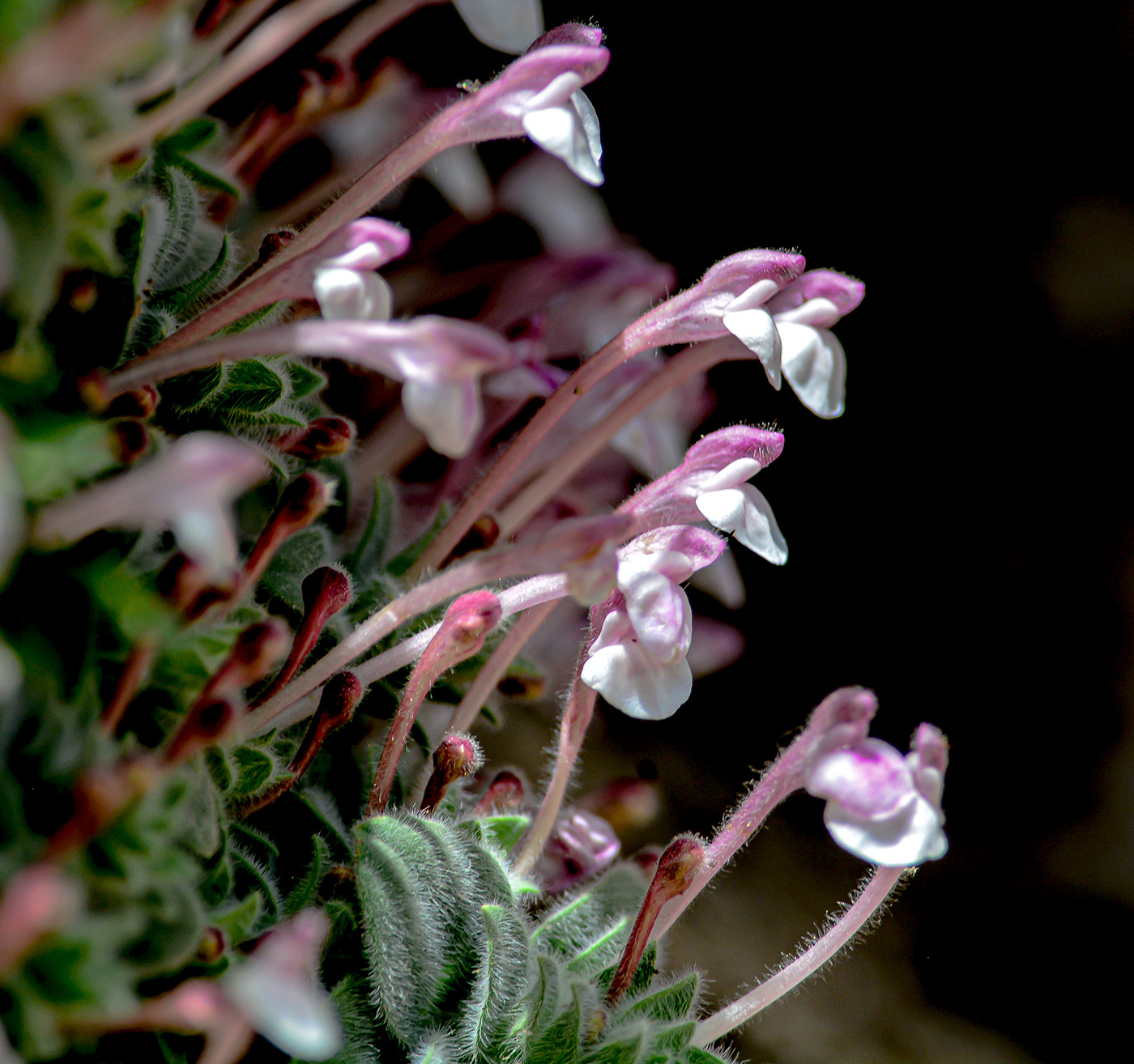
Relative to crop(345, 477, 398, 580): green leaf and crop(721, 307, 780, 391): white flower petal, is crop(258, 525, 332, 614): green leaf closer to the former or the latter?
crop(345, 477, 398, 580): green leaf

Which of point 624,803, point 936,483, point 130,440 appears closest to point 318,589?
point 130,440

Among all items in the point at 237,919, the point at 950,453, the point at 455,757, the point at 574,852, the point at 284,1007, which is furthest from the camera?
the point at 950,453

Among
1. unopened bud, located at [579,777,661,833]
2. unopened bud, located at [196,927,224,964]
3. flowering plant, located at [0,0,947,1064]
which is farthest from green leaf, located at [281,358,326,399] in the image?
unopened bud, located at [579,777,661,833]

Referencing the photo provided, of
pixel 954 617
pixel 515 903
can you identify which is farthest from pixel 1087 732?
pixel 515 903

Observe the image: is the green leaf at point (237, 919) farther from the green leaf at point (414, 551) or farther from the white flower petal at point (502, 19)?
the white flower petal at point (502, 19)

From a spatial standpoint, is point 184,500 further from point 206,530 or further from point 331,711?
point 331,711

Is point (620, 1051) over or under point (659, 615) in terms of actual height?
under

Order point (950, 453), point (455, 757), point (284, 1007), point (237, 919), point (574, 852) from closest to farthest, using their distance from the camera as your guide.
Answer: point (284, 1007) < point (237, 919) < point (455, 757) < point (574, 852) < point (950, 453)
